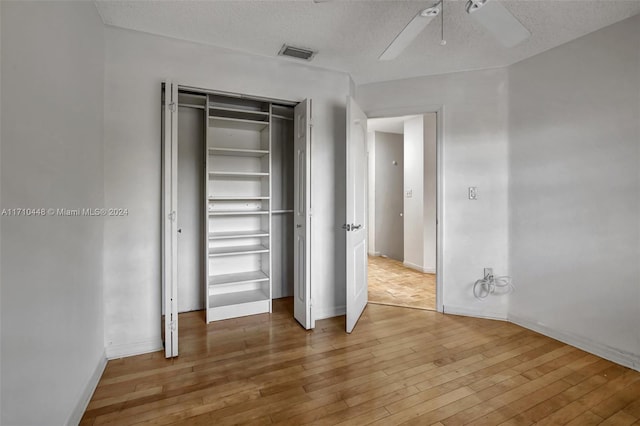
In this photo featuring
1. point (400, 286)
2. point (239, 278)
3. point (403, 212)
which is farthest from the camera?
point (403, 212)

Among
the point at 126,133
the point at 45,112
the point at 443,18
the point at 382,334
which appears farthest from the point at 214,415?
the point at 443,18

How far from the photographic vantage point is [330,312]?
3082 mm

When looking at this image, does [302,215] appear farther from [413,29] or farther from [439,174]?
[413,29]

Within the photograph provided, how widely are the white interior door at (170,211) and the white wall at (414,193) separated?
3.89 metres

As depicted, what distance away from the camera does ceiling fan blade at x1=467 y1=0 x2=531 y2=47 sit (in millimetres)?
1483

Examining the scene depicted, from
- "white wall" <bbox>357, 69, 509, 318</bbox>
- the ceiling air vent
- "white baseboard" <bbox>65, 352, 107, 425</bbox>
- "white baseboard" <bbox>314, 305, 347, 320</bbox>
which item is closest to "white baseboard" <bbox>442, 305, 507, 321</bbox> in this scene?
"white wall" <bbox>357, 69, 509, 318</bbox>

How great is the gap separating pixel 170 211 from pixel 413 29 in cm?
202

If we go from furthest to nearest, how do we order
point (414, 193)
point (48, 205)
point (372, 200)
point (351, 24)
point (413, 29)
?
point (372, 200), point (414, 193), point (351, 24), point (413, 29), point (48, 205)

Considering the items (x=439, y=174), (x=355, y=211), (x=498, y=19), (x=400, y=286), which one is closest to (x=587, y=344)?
(x=439, y=174)

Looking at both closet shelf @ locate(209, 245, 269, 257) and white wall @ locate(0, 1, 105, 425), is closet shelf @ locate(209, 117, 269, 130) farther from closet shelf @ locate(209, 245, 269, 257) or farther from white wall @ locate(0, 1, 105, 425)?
closet shelf @ locate(209, 245, 269, 257)

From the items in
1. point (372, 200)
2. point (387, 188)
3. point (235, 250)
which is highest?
point (387, 188)

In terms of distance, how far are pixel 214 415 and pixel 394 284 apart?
306 cm

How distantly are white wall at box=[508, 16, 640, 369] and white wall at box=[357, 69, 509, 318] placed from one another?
124mm

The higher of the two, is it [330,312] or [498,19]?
[498,19]
